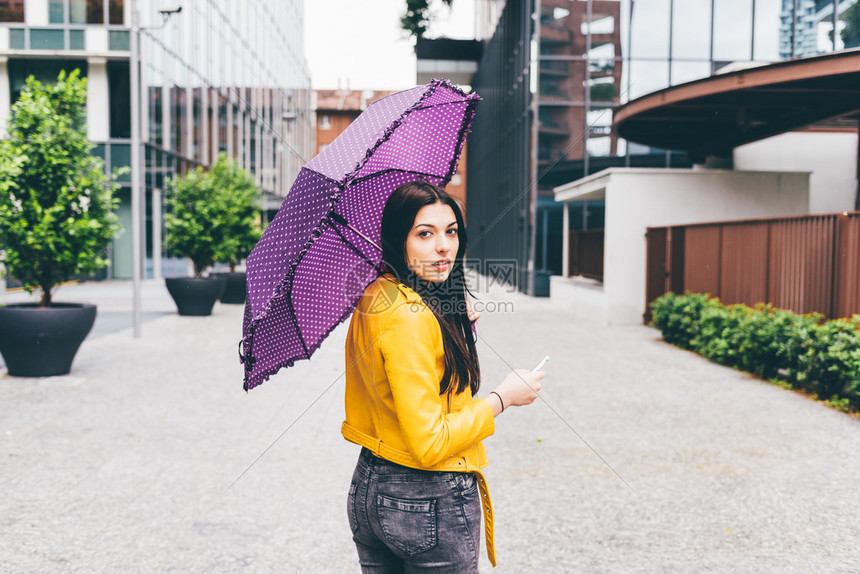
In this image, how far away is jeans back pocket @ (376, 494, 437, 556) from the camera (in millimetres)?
1860

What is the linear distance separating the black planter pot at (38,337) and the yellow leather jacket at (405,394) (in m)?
7.41

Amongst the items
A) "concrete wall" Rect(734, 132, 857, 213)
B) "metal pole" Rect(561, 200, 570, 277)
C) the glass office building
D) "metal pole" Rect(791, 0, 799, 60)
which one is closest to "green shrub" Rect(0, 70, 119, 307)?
the glass office building

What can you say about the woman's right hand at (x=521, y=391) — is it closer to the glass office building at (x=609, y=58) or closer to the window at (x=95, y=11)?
the glass office building at (x=609, y=58)

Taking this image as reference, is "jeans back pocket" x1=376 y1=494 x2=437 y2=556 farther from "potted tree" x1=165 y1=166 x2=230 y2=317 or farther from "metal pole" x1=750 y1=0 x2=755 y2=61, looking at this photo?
"metal pole" x1=750 y1=0 x2=755 y2=61

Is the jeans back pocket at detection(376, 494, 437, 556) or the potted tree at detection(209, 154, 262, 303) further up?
the potted tree at detection(209, 154, 262, 303)

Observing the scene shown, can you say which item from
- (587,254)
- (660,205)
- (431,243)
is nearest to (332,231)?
(431,243)

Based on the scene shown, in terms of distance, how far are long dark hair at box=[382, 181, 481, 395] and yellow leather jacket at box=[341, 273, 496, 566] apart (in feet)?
0.11

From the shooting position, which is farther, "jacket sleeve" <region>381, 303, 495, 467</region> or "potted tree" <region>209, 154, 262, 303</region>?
"potted tree" <region>209, 154, 262, 303</region>

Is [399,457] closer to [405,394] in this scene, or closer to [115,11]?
[405,394]

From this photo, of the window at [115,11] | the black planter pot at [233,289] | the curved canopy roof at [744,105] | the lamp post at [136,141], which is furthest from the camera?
the window at [115,11]

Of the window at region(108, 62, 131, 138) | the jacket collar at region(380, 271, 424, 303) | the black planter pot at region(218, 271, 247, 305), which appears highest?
the window at region(108, 62, 131, 138)

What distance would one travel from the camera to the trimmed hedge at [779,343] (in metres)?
7.30

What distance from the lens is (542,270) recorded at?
22.6m

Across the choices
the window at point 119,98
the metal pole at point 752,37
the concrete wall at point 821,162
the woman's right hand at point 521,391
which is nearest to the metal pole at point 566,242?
the concrete wall at point 821,162
